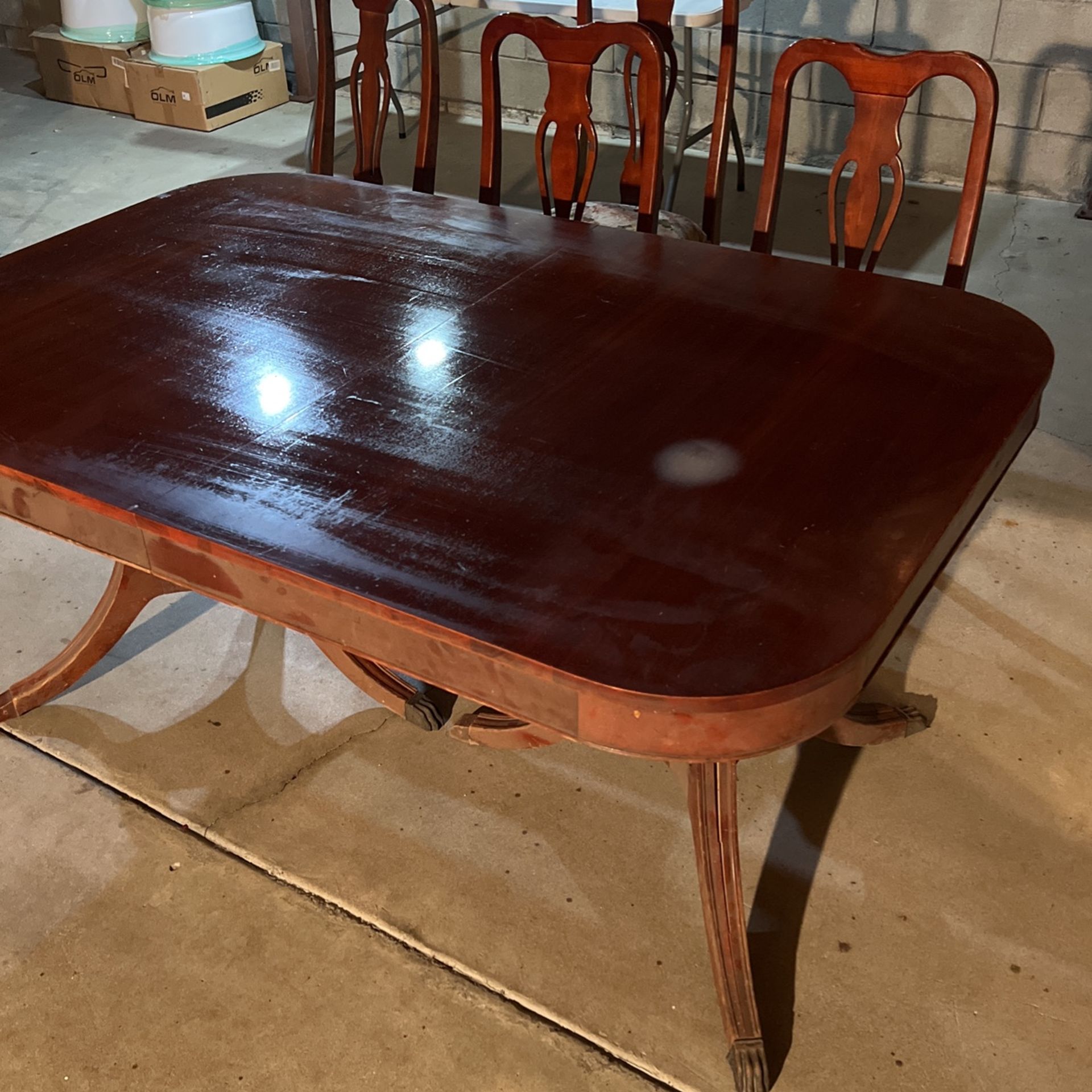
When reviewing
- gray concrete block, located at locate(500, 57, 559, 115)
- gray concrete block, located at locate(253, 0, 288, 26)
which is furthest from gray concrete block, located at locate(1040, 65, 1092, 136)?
gray concrete block, located at locate(253, 0, 288, 26)

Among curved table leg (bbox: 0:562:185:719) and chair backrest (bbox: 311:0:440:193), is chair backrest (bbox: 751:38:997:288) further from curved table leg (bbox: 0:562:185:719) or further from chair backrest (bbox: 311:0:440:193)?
curved table leg (bbox: 0:562:185:719)

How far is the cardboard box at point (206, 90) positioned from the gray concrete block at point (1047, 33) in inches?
117

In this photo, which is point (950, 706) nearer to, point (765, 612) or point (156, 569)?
point (765, 612)

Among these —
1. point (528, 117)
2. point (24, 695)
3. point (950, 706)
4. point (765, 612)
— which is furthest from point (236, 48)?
point (765, 612)

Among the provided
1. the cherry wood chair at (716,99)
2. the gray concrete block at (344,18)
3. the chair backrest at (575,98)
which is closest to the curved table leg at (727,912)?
the chair backrest at (575,98)

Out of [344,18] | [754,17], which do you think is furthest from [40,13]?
[754,17]

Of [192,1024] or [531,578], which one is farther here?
[192,1024]

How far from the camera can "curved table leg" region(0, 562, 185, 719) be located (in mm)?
1901

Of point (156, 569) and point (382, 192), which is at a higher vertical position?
point (382, 192)

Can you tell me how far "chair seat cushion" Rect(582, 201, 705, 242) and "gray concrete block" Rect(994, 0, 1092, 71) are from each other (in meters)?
1.86

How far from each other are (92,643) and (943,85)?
3.32 meters

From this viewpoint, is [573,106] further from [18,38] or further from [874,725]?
[18,38]

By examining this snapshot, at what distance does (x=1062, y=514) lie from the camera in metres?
2.41

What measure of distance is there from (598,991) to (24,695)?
1116mm
